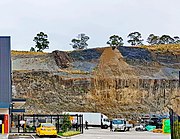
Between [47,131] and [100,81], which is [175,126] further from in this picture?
[100,81]

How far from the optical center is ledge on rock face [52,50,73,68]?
95938mm

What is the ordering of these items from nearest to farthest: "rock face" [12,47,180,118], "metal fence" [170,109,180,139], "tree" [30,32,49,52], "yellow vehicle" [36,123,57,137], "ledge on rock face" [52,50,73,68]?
A: "metal fence" [170,109,180,139]
"yellow vehicle" [36,123,57,137]
"rock face" [12,47,180,118]
"ledge on rock face" [52,50,73,68]
"tree" [30,32,49,52]

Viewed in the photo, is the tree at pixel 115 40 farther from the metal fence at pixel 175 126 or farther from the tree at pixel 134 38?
the metal fence at pixel 175 126

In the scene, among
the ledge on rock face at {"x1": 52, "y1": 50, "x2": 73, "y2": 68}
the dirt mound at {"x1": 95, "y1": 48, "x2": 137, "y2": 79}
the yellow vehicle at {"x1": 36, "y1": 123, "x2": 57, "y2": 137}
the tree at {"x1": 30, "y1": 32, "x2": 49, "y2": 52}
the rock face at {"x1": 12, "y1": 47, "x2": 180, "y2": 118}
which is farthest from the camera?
the tree at {"x1": 30, "y1": 32, "x2": 49, "y2": 52}

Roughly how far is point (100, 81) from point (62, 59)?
9.57 metres

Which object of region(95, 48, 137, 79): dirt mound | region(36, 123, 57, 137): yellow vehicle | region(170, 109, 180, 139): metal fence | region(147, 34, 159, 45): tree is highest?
region(147, 34, 159, 45): tree

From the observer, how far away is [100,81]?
9144 centimetres

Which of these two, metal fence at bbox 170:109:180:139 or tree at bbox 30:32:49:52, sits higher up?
tree at bbox 30:32:49:52

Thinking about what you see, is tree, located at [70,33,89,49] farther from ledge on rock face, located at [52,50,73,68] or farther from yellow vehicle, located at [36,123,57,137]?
yellow vehicle, located at [36,123,57,137]

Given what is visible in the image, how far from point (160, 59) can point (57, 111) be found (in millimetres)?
27361

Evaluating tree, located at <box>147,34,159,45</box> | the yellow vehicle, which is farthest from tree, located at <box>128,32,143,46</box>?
the yellow vehicle

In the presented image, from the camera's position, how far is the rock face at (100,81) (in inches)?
3415

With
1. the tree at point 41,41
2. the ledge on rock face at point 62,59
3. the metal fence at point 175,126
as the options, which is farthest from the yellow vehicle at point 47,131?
the tree at point 41,41

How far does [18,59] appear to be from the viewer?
9775 cm
